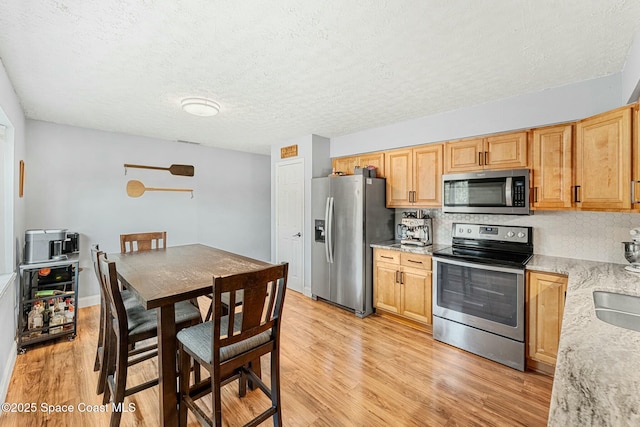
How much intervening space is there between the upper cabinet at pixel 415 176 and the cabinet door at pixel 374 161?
0.24 feet

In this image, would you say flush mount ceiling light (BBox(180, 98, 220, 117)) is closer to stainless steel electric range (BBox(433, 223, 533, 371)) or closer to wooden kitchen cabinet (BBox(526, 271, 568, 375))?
stainless steel electric range (BBox(433, 223, 533, 371))

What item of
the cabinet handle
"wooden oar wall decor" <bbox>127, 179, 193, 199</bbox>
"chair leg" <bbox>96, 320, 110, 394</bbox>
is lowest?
"chair leg" <bbox>96, 320, 110, 394</bbox>

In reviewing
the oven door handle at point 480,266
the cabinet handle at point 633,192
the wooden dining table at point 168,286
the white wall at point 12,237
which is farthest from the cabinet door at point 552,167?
the white wall at point 12,237

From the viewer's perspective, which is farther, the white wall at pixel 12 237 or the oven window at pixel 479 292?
the oven window at pixel 479 292

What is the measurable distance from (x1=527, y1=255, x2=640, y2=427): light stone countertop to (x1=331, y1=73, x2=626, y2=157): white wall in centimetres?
169

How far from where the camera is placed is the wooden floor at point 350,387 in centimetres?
180

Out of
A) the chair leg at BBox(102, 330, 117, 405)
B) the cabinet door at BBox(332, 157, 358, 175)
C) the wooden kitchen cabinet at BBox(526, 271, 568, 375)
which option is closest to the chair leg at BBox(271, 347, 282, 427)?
the chair leg at BBox(102, 330, 117, 405)

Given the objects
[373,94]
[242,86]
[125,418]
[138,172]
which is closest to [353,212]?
[373,94]

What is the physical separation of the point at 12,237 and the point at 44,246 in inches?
12.8

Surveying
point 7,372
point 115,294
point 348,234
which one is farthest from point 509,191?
point 7,372

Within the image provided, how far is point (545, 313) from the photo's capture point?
2.23 m

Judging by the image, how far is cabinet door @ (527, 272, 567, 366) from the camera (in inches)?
85.3

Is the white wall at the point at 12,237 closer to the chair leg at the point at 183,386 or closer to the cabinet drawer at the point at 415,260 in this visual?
the chair leg at the point at 183,386

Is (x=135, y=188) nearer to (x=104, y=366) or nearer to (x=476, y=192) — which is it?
(x=104, y=366)
